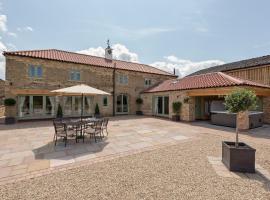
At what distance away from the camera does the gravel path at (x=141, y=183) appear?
3092 millimetres

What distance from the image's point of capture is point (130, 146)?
6.32 m

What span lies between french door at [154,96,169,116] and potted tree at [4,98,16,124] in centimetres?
1343

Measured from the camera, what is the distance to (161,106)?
16.6 meters

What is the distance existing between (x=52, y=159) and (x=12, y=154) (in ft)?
5.60

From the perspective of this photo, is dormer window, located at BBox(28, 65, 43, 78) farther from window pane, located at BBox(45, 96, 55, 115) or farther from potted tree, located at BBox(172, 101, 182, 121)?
potted tree, located at BBox(172, 101, 182, 121)

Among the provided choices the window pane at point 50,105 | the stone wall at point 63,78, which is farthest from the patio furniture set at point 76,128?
the stone wall at point 63,78

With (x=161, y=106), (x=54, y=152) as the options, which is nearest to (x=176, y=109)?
(x=161, y=106)

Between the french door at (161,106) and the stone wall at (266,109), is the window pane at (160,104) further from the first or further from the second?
the stone wall at (266,109)

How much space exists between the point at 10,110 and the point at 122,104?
10810mm

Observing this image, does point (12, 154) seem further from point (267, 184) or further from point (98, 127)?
point (267, 184)

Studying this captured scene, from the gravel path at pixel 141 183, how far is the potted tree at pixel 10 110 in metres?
11.4

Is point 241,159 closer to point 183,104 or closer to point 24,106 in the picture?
point 183,104

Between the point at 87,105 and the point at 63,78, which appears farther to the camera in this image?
the point at 87,105

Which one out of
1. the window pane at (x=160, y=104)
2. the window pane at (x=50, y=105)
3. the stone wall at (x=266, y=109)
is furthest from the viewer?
the window pane at (x=160, y=104)
